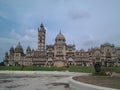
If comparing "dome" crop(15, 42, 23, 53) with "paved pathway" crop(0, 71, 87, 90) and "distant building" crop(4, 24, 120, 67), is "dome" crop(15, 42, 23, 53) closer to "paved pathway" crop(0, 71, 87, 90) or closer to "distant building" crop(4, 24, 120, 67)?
"distant building" crop(4, 24, 120, 67)

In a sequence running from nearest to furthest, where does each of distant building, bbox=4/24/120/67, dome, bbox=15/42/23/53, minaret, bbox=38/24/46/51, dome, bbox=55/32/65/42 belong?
1. distant building, bbox=4/24/120/67
2. dome, bbox=55/32/65/42
3. minaret, bbox=38/24/46/51
4. dome, bbox=15/42/23/53

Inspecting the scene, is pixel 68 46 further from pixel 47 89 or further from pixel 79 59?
pixel 47 89

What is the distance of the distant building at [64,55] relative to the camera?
11331 centimetres

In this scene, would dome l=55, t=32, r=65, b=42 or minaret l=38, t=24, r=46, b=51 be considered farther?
minaret l=38, t=24, r=46, b=51

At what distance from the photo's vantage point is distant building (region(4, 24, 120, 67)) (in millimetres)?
113312

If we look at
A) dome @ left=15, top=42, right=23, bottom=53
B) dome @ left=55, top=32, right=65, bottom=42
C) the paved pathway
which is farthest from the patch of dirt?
dome @ left=15, top=42, right=23, bottom=53

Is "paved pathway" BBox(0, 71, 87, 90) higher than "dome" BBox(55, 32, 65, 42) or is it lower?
lower

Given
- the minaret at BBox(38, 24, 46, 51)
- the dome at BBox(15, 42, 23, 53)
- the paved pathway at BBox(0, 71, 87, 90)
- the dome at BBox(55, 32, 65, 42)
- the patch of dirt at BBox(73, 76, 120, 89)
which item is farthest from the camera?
the dome at BBox(15, 42, 23, 53)

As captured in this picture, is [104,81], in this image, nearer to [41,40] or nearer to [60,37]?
[60,37]

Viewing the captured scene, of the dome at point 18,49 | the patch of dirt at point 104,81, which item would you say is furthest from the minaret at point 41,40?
the patch of dirt at point 104,81

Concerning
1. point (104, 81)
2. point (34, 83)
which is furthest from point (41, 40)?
point (104, 81)

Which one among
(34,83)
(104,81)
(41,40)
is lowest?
(34,83)

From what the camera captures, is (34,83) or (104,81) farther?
(34,83)

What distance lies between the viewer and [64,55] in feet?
383
